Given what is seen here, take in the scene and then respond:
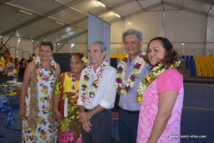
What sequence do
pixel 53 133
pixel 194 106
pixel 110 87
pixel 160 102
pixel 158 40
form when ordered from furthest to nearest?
pixel 194 106 < pixel 53 133 < pixel 110 87 < pixel 158 40 < pixel 160 102

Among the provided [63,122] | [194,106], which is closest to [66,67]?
[63,122]

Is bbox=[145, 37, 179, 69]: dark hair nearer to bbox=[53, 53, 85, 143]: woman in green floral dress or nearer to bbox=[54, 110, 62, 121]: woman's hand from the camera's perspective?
bbox=[53, 53, 85, 143]: woman in green floral dress

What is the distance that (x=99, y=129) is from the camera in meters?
1.95

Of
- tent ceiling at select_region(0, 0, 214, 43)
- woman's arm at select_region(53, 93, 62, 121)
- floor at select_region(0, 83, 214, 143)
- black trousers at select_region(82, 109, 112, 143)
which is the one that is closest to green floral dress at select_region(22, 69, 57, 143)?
woman's arm at select_region(53, 93, 62, 121)

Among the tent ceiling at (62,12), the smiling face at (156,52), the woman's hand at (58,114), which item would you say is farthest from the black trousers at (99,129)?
the tent ceiling at (62,12)

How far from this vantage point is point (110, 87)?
1979mm

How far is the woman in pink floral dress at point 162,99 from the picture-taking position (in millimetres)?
1370

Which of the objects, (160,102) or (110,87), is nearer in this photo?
(160,102)

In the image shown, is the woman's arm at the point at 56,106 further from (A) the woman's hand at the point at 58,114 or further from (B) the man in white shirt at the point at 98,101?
Answer: (B) the man in white shirt at the point at 98,101

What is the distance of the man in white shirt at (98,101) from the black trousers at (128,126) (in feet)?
0.75

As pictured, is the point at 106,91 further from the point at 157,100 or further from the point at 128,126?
the point at 157,100

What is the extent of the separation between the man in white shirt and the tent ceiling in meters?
11.3

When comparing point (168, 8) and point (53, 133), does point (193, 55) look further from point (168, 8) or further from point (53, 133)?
point (53, 133)

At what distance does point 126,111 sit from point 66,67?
4.99 ft
